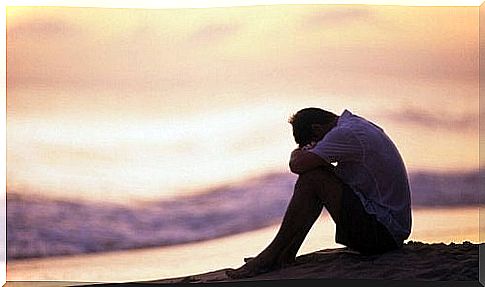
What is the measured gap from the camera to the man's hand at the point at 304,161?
7.69m

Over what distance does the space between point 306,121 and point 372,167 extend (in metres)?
0.65

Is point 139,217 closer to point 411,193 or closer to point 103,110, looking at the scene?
point 103,110

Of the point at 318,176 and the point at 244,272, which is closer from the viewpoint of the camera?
the point at 318,176

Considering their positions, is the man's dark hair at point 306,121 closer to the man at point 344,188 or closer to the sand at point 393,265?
the man at point 344,188

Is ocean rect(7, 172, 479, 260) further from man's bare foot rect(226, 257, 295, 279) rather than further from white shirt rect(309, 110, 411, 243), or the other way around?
man's bare foot rect(226, 257, 295, 279)

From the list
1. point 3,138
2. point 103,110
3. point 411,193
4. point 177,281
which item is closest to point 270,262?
point 177,281

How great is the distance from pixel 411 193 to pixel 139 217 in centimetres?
223

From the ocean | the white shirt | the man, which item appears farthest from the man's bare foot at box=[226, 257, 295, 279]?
the white shirt

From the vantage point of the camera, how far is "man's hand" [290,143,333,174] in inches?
303

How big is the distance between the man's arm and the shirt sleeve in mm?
36

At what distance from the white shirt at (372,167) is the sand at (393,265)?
7.4 inches

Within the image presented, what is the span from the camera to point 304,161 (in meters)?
7.71

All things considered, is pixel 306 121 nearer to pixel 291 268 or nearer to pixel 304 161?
pixel 304 161

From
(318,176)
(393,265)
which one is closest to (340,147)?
(318,176)
